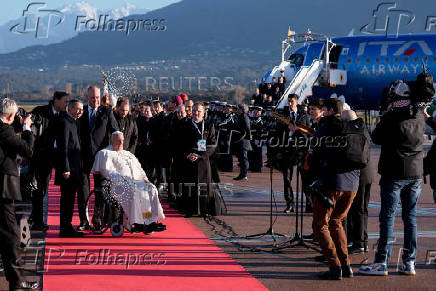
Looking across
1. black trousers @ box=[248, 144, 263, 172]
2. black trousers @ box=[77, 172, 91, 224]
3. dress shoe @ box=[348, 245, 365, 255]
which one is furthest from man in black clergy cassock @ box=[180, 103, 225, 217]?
black trousers @ box=[248, 144, 263, 172]

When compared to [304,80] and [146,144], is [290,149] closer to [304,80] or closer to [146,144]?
[146,144]

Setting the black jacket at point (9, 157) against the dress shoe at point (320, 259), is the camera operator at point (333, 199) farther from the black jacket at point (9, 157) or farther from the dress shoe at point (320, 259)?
the black jacket at point (9, 157)

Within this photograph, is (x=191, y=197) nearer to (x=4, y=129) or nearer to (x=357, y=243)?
(x=357, y=243)

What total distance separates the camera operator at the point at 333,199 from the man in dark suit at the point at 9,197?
303cm

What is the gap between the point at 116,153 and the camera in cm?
959

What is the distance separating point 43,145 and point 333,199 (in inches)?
181

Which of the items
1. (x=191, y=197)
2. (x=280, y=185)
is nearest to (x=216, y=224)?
(x=191, y=197)

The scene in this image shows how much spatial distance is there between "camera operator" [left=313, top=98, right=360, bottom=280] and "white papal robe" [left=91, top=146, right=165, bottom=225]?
3.00m

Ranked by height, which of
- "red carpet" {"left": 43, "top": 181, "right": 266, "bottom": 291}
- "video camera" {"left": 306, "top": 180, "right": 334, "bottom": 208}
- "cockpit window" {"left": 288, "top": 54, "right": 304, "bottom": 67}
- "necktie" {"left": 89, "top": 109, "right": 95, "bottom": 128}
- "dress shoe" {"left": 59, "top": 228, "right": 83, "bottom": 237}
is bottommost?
"red carpet" {"left": 43, "top": 181, "right": 266, "bottom": 291}

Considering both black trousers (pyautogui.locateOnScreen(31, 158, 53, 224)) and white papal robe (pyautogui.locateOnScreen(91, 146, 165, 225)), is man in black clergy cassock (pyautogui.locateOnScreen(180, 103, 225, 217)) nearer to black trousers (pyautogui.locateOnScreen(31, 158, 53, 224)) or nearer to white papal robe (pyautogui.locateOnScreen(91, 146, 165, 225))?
white papal robe (pyautogui.locateOnScreen(91, 146, 165, 225))

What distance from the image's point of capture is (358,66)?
3241cm

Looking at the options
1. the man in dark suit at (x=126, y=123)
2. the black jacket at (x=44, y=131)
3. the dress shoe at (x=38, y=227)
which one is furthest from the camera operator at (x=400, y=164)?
the man in dark suit at (x=126, y=123)

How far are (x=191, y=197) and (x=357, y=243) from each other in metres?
3.87

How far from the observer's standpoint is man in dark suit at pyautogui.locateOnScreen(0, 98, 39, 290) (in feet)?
20.9
